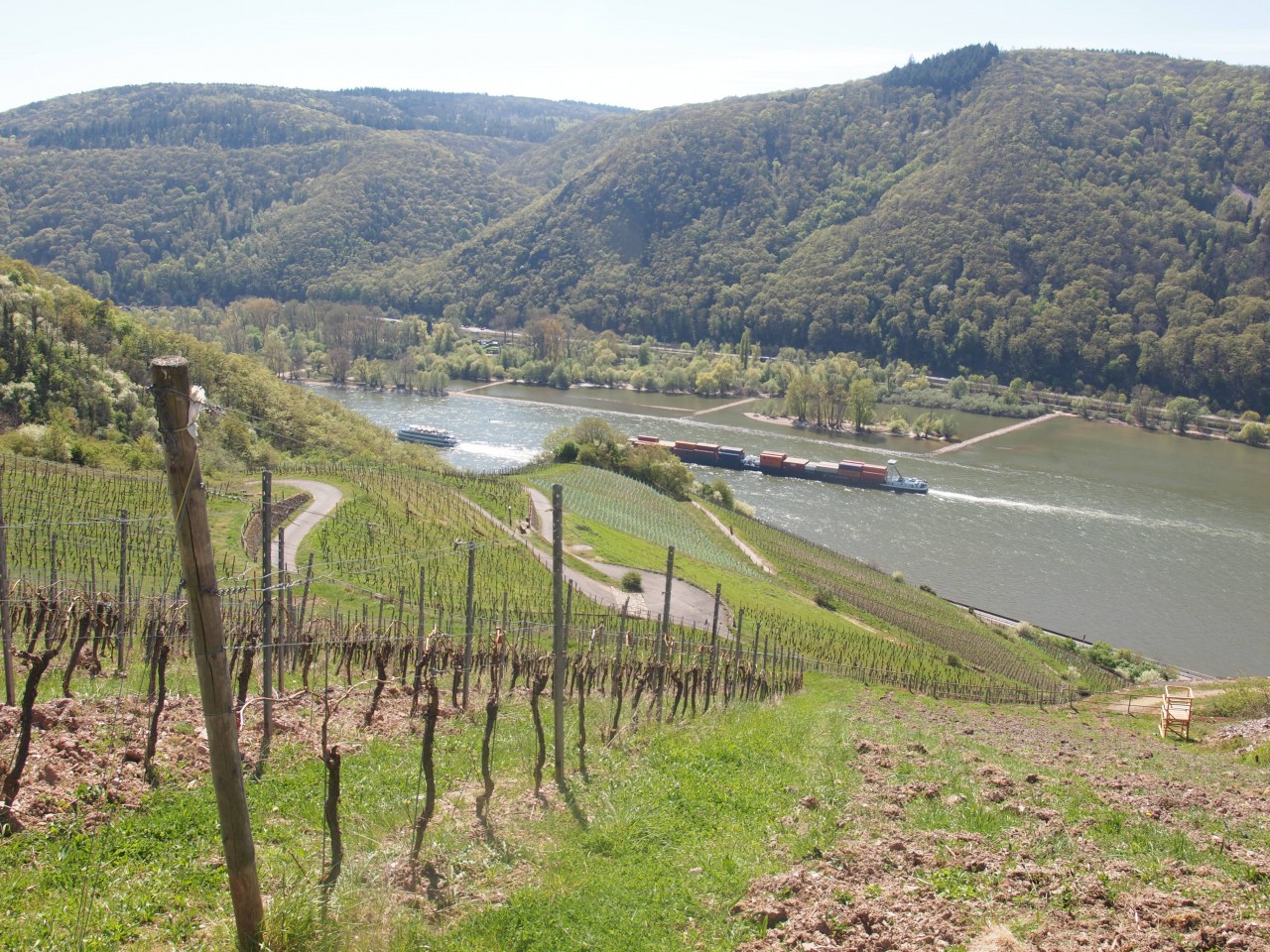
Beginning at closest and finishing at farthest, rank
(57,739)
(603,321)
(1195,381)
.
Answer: (57,739) < (1195,381) < (603,321)

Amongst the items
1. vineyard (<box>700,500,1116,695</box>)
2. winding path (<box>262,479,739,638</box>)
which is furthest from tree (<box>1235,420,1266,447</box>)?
winding path (<box>262,479,739,638</box>)

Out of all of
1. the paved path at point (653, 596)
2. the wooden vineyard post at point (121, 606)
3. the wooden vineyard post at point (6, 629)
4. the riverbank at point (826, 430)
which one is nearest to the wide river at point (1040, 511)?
the riverbank at point (826, 430)

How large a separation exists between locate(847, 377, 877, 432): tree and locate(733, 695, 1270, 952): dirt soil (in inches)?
3790

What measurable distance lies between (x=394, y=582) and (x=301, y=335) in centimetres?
12212

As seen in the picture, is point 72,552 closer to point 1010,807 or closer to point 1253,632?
point 1010,807

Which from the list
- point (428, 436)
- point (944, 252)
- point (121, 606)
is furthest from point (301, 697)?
point (944, 252)

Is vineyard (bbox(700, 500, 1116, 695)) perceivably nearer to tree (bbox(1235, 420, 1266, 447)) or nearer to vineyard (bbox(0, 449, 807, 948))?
vineyard (bbox(0, 449, 807, 948))

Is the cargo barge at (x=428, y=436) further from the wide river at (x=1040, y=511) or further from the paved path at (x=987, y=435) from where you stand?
the paved path at (x=987, y=435)

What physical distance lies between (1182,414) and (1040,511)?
51.2 metres

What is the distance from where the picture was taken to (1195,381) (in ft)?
413

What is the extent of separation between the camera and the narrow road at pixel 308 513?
110ft

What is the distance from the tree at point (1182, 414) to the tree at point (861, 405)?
36.4 meters

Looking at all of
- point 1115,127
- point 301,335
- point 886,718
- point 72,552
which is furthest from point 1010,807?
point 1115,127

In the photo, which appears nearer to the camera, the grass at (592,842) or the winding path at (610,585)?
the grass at (592,842)
